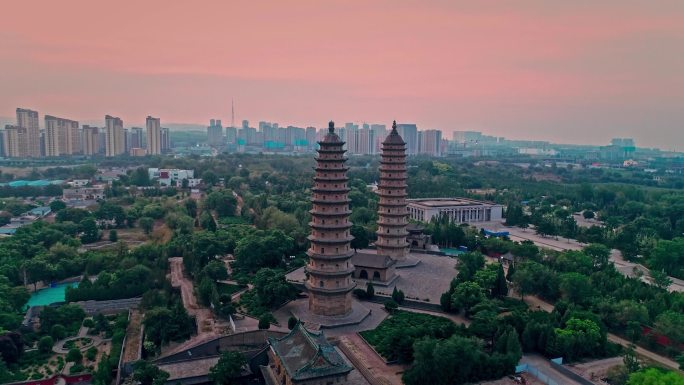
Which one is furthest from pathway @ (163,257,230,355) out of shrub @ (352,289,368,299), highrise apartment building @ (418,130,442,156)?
highrise apartment building @ (418,130,442,156)

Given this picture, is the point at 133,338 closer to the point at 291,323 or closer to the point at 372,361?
the point at 291,323

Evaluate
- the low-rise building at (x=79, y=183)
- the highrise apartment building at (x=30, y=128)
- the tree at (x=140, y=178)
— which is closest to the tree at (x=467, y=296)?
the tree at (x=140, y=178)

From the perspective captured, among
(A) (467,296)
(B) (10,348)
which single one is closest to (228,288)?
(B) (10,348)

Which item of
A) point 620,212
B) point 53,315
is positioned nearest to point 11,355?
point 53,315

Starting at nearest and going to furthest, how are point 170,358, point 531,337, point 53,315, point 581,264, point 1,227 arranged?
point 170,358, point 531,337, point 53,315, point 581,264, point 1,227

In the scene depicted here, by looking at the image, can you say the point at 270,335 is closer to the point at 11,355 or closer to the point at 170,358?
the point at 170,358

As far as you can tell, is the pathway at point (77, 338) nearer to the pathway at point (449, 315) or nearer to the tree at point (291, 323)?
the tree at point (291, 323)
